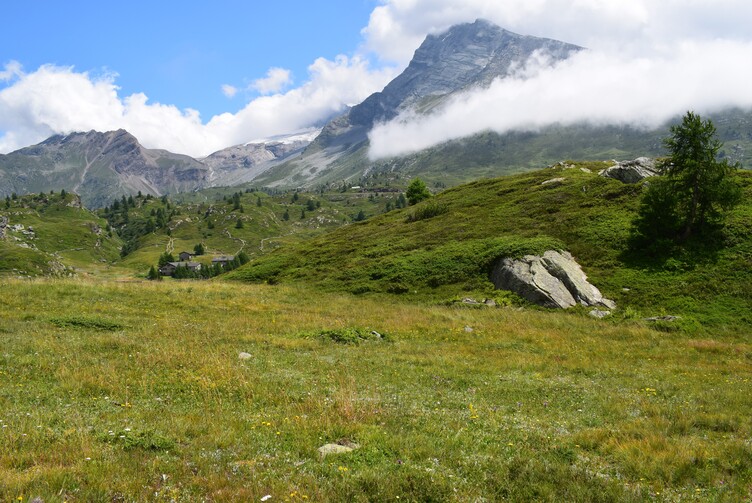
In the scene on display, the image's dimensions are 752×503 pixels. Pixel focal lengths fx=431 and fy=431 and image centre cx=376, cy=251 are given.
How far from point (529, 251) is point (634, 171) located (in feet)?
110

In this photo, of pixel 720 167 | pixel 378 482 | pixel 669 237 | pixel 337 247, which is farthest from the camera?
pixel 337 247

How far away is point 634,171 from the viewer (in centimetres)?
6644

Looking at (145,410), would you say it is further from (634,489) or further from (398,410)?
(634,489)

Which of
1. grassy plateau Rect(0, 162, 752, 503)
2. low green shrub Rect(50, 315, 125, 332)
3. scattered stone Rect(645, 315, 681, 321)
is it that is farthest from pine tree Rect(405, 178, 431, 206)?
low green shrub Rect(50, 315, 125, 332)

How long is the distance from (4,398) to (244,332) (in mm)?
13229

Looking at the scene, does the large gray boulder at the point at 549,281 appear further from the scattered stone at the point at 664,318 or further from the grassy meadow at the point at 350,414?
the grassy meadow at the point at 350,414

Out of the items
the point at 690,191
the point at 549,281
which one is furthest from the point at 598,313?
the point at 690,191

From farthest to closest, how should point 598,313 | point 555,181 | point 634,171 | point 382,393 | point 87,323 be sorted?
point 555,181, point 634,171, point 598,313, point 87,323, point 382,393

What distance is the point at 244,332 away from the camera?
24.6 m

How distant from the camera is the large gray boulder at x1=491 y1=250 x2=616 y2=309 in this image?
38.9m

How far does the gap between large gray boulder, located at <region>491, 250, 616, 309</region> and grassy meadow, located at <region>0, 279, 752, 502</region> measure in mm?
11667

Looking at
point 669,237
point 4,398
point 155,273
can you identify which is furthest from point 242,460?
point 155,273

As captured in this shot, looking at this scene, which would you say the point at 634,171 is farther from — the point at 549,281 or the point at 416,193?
the point at 416,193

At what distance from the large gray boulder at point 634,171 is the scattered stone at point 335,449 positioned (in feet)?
225
